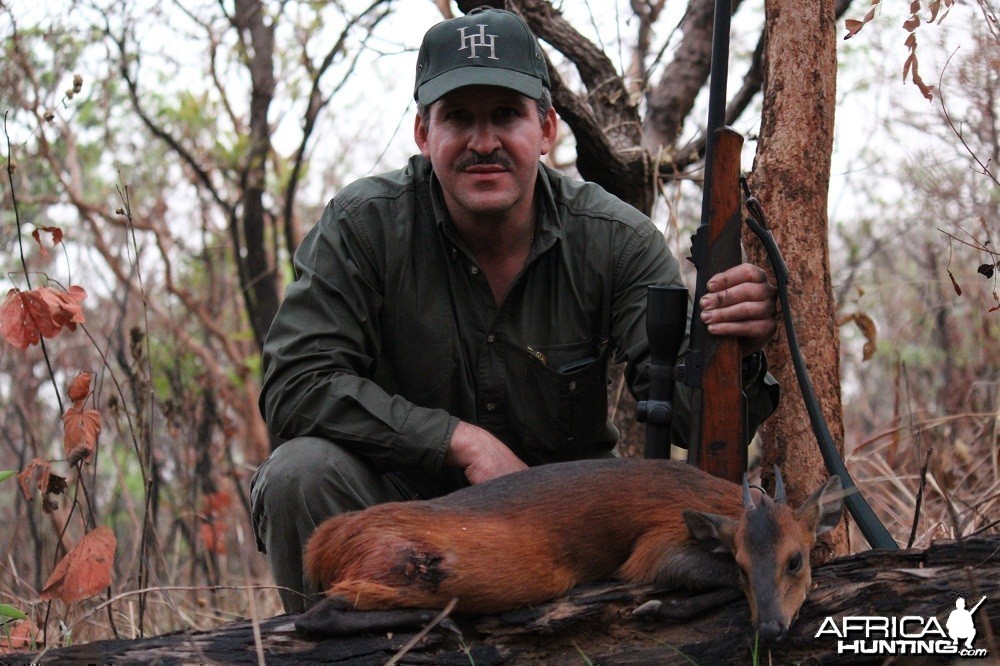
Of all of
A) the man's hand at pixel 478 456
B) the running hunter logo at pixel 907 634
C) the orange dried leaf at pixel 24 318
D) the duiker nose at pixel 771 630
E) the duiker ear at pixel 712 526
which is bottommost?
the running hunter logo at pixel 907 634

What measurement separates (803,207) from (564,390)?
3.98ft

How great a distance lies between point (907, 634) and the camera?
285 cm

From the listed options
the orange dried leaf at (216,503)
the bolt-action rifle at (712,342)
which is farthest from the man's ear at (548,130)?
the orange dried leaf at (216,503)

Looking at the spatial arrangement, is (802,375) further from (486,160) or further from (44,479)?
(44,479)

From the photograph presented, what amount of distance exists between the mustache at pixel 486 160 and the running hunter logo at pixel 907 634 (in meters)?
2.10

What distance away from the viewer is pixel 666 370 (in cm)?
365

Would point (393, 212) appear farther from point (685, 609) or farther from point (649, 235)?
point (685, 609)

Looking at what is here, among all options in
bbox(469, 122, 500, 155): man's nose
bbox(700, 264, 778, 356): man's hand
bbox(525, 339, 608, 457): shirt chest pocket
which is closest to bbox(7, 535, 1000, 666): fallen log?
bbox(700, 264, 778, 356): man's hand

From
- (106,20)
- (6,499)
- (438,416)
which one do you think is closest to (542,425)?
(438,416)

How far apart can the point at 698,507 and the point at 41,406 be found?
7.30 metres

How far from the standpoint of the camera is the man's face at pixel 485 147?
162 inches

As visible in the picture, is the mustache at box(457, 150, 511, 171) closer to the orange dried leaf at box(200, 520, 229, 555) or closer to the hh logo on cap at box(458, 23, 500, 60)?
the hh logo on cap at box(458, 23, 500, 60)

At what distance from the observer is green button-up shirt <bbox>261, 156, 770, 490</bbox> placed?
427 cm

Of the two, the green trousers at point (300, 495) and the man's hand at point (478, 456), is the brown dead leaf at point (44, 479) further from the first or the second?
the man's hand at point (478, 456)
